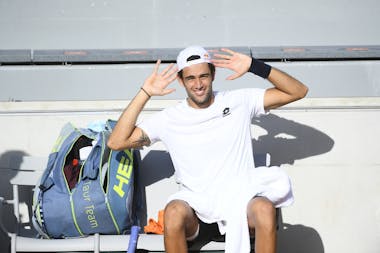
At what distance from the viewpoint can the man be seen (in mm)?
3021

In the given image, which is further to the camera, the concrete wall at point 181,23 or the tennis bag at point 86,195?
the concrete wall at point 181,23

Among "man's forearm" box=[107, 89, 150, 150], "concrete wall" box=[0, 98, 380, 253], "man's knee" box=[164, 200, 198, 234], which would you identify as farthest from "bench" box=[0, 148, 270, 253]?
"man's forearm" box=[107, 89, 150, 150]

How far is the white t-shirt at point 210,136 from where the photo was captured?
10.4ft

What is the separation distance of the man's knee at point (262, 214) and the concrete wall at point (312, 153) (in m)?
0.88

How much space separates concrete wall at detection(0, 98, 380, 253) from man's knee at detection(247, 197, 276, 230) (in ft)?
2.88

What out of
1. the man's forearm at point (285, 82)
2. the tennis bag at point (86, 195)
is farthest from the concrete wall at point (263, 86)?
the man's forearm at point (285, 82)

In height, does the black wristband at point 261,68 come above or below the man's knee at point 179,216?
above

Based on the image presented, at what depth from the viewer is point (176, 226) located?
2.88 meters

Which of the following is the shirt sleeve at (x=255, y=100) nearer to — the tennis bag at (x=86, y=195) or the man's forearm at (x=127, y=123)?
the man's forearm at (x=127, y=123)

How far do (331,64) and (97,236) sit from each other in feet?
5.85

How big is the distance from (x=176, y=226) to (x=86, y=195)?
1.93 feet

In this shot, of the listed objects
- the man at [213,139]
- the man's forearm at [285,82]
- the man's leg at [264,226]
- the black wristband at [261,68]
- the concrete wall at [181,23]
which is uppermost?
the concrete wall at [181,23]

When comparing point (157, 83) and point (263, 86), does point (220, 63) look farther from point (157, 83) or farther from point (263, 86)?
point (263, 86)

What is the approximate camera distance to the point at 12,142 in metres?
3.84
